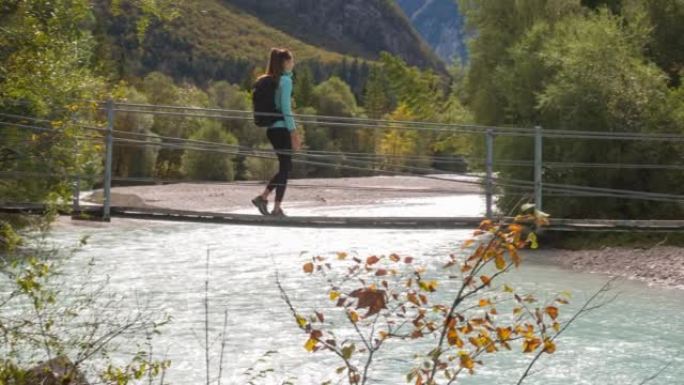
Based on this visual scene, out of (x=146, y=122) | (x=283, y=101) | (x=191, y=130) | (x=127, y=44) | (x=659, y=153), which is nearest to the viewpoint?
(x=283, y=101)

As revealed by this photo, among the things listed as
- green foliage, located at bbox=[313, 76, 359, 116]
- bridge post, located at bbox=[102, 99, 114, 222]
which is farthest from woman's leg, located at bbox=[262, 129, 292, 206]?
green foliage, located at bbox=[313, 76, 359, 116]

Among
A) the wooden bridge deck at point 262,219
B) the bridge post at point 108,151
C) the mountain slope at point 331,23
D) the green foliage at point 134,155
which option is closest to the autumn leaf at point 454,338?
the wooden bridge deck at point 262,219

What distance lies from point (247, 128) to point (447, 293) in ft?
169

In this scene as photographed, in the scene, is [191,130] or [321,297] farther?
[191,130]

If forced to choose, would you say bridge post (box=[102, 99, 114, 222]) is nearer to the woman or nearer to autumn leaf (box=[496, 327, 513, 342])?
the woman

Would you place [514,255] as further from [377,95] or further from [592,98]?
[377,95]

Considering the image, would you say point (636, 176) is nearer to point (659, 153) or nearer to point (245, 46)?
point (659, 153)

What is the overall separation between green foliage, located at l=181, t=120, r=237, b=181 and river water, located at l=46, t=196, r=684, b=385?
1027 inches

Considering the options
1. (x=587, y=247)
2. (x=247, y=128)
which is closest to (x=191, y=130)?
(x=247, y=128)

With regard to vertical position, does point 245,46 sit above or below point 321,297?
above

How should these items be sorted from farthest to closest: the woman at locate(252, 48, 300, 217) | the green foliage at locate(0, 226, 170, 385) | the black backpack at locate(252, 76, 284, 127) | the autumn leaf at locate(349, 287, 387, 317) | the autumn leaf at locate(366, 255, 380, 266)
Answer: the black backpack at locate(252, 76, 284, 127), the woman at locate(252, 48, 300, 217), the green foliage at locate(0, 226, 170, 385), the autumn leaf at locate(366, 255, 380, 266), the autumn leaf at locate(349, 287, 387, 317)

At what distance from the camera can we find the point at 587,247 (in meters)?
23.9

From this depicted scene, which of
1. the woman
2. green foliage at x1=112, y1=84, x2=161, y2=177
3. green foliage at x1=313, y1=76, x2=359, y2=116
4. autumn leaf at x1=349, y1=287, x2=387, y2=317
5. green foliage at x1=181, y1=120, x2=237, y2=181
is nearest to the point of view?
autumn leaf at x1=349, y1=287, x2=387, y2=317

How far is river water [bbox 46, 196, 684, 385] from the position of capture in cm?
1047
